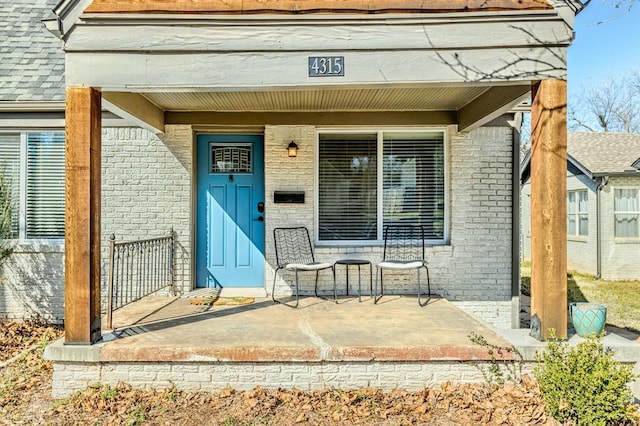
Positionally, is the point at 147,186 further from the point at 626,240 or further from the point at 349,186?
the point at 626,240

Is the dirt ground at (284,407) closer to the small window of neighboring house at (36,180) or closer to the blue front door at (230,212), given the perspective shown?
the blue front door at (230,212)

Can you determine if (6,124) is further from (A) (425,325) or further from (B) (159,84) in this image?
(A) (425,325)

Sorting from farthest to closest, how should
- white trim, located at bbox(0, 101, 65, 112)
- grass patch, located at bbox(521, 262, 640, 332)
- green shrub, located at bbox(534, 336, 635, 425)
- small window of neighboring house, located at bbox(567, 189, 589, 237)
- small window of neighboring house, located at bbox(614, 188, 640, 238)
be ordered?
small window of neighboring house, located at bbox(567, 189, 589, 237) < small window of neighboring house, located at bbox(614, 188, 640, 238) < grass patch, located at bbox(521, 262, 640, 332) < white trim, located at bbox(0, 101, 65, 112) < green shrub, located at bbox(534, 336, 635, 425)

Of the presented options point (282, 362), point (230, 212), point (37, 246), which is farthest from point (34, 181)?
point (282, 362)

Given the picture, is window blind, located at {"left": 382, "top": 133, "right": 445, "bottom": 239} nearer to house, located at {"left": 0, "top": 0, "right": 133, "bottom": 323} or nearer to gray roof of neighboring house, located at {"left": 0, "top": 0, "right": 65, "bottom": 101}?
house, located at {"left": 0, "top": 0, "right": 133, "bottom": 323}

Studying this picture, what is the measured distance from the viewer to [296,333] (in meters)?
3.92

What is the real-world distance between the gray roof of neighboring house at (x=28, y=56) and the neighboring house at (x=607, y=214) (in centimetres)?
1178

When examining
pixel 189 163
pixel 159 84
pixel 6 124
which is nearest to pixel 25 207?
pixel 6 124

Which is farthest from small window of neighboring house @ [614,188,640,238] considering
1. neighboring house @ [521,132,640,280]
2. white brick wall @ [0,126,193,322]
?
white brick wall @ [0,126,193,322]

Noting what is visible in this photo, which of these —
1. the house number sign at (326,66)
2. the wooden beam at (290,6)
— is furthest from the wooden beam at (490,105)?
the house number sign at (326,66)

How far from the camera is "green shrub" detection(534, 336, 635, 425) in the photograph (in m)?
2.82

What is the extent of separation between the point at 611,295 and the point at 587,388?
22.8ft

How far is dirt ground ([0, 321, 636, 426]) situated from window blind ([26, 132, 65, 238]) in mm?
2646

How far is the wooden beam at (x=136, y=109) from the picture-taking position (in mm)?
4129
